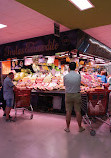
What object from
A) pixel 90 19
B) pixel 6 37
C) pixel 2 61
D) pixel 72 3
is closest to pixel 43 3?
pixel 72 3

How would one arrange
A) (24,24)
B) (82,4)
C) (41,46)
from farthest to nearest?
(41,46) → (24,24) → (82,4)

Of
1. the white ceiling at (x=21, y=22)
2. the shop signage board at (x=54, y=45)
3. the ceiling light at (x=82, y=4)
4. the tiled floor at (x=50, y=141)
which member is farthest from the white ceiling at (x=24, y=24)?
the tiled floor at (x=50, y=141)

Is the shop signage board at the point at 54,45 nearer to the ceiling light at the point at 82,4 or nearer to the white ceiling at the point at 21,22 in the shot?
the white ceiling at the point at 21,22

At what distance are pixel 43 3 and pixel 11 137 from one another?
317 centimetres

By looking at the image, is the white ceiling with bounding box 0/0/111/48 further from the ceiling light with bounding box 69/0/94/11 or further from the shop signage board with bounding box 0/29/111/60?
the ceiling light with bounding box 69/0/94/11

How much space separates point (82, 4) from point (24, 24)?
2071 millimetres

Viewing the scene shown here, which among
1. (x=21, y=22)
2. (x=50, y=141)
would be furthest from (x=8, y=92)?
(x=50, y=141)

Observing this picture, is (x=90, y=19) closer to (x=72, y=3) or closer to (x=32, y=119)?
(x=72, y=3)

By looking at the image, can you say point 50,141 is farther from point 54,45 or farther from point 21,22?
point 54,45

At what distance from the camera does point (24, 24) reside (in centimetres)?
512

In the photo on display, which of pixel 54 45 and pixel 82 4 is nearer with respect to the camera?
pixel 82 4

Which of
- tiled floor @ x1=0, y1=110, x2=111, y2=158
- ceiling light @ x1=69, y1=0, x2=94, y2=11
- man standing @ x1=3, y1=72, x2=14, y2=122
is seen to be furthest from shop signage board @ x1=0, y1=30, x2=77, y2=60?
tiled floor @ x1=0, y1=110, x2=111, y2=158

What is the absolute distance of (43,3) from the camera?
3.69 meters

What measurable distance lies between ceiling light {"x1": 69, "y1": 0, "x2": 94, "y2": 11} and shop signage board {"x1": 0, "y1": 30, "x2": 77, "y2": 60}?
172 centimetres
